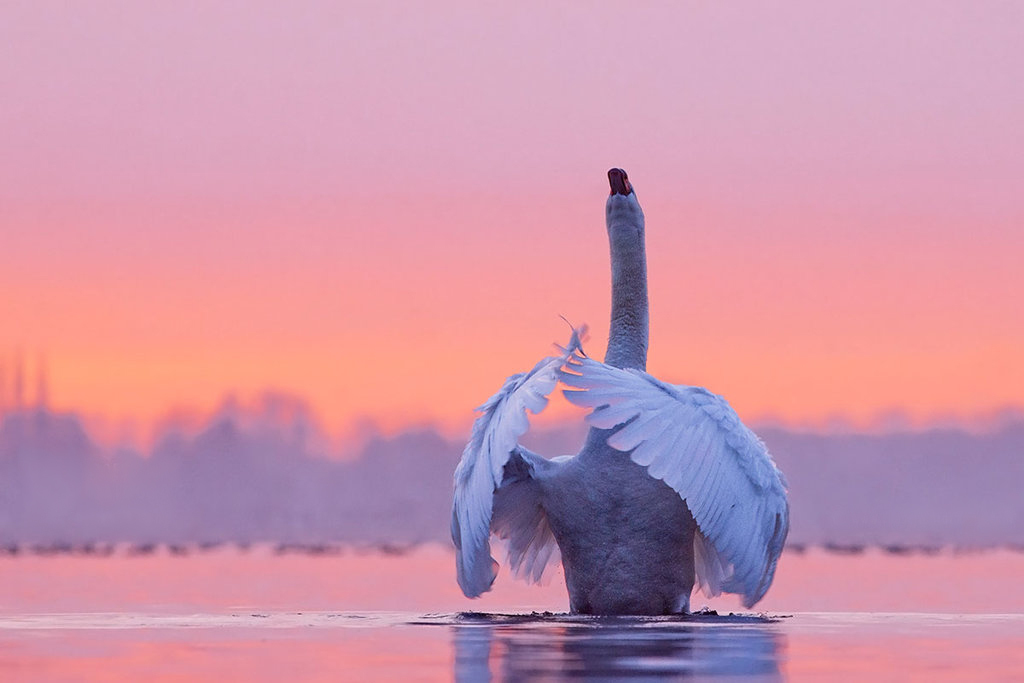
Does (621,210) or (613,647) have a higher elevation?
(621,210)

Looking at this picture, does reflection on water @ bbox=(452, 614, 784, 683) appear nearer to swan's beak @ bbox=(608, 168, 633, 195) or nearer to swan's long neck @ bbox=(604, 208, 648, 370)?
swan's long neck @ bbox=(604, 208, 648, 370)

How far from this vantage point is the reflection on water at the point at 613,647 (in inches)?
566

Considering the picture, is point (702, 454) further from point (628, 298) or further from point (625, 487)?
point (628, 298)

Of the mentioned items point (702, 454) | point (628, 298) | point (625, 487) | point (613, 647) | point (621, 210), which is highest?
point (621, 210)

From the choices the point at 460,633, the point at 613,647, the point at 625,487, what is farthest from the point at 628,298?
the point at 613,647

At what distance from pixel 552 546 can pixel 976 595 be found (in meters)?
7.20

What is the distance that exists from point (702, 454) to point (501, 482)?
6.90 ft

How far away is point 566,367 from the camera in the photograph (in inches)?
746

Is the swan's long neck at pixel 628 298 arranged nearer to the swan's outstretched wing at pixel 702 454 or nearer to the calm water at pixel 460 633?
the swan's outstretched wing at pixel 702 454

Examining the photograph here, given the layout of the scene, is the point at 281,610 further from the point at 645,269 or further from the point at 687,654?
the point at 687,654

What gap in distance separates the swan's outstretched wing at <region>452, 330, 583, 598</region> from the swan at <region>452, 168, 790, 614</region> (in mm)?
18

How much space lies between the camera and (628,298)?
21938mm

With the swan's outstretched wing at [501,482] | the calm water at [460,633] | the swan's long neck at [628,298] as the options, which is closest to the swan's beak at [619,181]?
→ the swan's long neck at [628,298]

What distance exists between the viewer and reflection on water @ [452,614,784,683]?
47.2 feet
